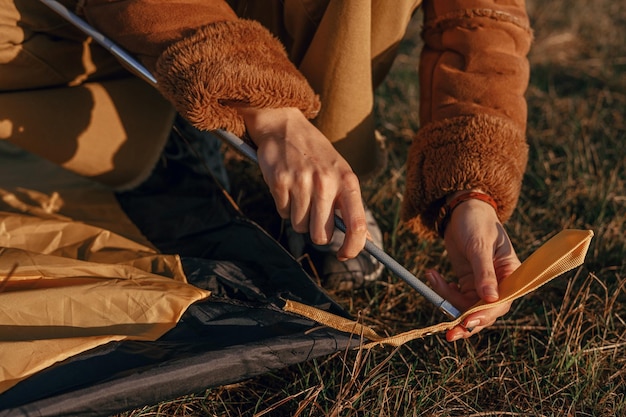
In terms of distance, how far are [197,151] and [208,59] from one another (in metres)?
0.53

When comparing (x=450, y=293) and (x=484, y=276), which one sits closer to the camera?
(x=484, y=276)

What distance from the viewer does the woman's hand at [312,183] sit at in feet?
3.51

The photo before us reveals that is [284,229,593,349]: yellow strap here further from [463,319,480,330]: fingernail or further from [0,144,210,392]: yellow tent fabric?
[0,144,210,392]: yellow tent fabric

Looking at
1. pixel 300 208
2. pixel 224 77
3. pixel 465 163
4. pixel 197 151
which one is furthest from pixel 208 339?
pixel 197 151

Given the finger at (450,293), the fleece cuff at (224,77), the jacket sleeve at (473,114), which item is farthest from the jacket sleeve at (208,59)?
the finger at (450,293)

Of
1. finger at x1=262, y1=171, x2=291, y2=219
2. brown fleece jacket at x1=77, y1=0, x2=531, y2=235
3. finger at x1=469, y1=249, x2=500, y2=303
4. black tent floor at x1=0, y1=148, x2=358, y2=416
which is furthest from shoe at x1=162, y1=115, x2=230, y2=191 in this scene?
finger at x1=469, y1=249, x2=500, y2=303

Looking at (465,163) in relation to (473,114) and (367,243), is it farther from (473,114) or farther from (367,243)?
(367,243)

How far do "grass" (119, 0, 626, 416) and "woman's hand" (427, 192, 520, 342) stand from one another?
0.11m

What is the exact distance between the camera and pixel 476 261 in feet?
3.76

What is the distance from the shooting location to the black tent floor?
0.99 m

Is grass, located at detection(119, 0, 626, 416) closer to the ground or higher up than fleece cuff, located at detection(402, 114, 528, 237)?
closer to the ground

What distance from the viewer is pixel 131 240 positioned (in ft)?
4.69

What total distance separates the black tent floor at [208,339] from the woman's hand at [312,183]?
166mm

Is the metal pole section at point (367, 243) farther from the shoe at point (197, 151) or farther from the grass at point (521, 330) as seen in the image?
the shoe at point (197, 151)
